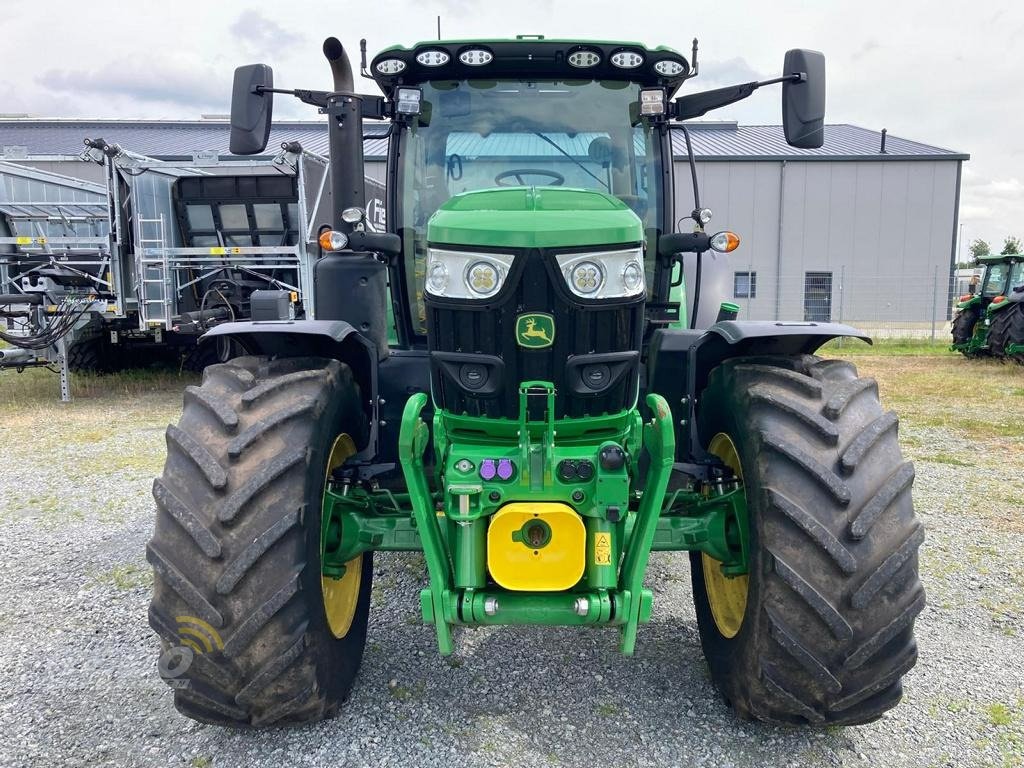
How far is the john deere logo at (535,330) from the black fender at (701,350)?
683mm

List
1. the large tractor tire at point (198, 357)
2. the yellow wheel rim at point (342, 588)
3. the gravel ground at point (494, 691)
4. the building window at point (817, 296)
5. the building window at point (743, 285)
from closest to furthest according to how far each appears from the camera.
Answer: the gravel ground at point (494, 691), the yellow wheel rim at point (342, 588), the large tractor tire at point (198, 357), the building window at point (817, 296), the building window at point (743, 285)

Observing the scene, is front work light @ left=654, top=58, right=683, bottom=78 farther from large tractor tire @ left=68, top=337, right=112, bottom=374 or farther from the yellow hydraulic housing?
large tractor tire @ left=68, top=337, right=112, bottom=374

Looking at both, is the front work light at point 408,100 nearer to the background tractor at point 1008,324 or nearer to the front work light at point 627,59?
the front work light at point 627,59

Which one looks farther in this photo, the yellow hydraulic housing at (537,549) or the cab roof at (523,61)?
the cab roof at (523,61)

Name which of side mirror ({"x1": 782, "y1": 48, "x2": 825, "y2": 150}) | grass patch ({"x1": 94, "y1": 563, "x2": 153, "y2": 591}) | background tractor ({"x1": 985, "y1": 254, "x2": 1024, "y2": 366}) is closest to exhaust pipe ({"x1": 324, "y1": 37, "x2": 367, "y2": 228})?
side mirror ({"x1": 782, "y1": 48, "x2": 825, "y2": 150})

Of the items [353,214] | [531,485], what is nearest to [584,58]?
[353,214]

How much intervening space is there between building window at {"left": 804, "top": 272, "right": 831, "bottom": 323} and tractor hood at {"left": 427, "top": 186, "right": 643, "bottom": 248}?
71.2 feet

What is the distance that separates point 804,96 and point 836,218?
2406 cm

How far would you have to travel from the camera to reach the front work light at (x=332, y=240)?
3.04 meters

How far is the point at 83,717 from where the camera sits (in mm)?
2750

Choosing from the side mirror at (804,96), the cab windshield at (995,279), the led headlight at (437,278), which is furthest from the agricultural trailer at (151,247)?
the cab windshield at (995,279)

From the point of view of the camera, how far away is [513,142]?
3.51m

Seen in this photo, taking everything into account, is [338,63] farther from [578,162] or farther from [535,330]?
[535,330]

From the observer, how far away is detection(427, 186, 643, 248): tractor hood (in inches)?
92.7
